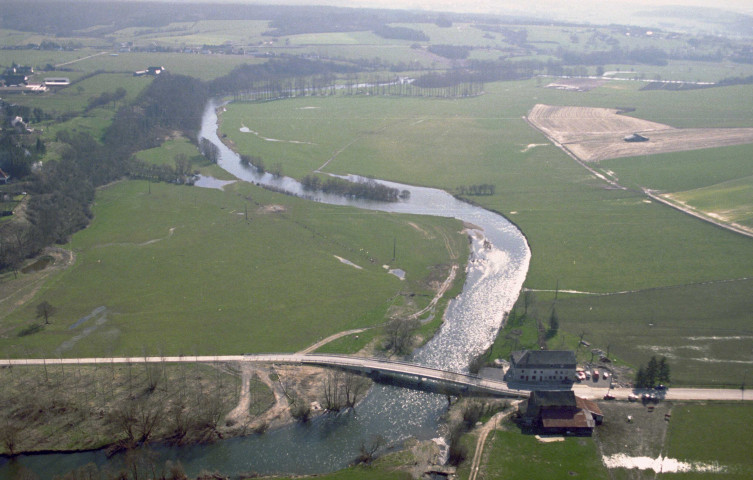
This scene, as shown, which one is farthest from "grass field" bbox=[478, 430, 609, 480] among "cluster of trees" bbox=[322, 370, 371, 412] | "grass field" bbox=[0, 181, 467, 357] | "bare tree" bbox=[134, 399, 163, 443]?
"bare tree" bbox=[134, 399, 163, 443]

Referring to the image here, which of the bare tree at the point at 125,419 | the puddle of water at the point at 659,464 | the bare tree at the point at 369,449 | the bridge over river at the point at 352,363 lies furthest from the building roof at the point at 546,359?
the bare tree at the point at 125,419

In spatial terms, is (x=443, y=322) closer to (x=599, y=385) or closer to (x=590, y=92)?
(x=599, y=385)

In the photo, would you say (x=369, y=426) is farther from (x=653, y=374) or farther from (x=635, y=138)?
(x=635, y=138)

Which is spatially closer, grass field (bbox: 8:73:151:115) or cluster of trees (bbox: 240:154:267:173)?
cluster of trees (bbox: 240:154:267:173)

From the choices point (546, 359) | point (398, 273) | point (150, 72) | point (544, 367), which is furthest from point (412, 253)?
point (150, 72)

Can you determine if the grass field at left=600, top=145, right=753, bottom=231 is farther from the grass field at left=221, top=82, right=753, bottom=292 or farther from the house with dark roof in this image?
the house with dark roof

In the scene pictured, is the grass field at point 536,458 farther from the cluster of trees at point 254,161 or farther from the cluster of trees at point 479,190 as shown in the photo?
the cluster of trees at point 254,161

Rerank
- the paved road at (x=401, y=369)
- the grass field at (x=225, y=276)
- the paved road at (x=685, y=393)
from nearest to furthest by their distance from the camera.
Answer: the paved road at (x=685, y=393), the paved road at (x=401, y=369), the grass field at (x=225, y=276)
